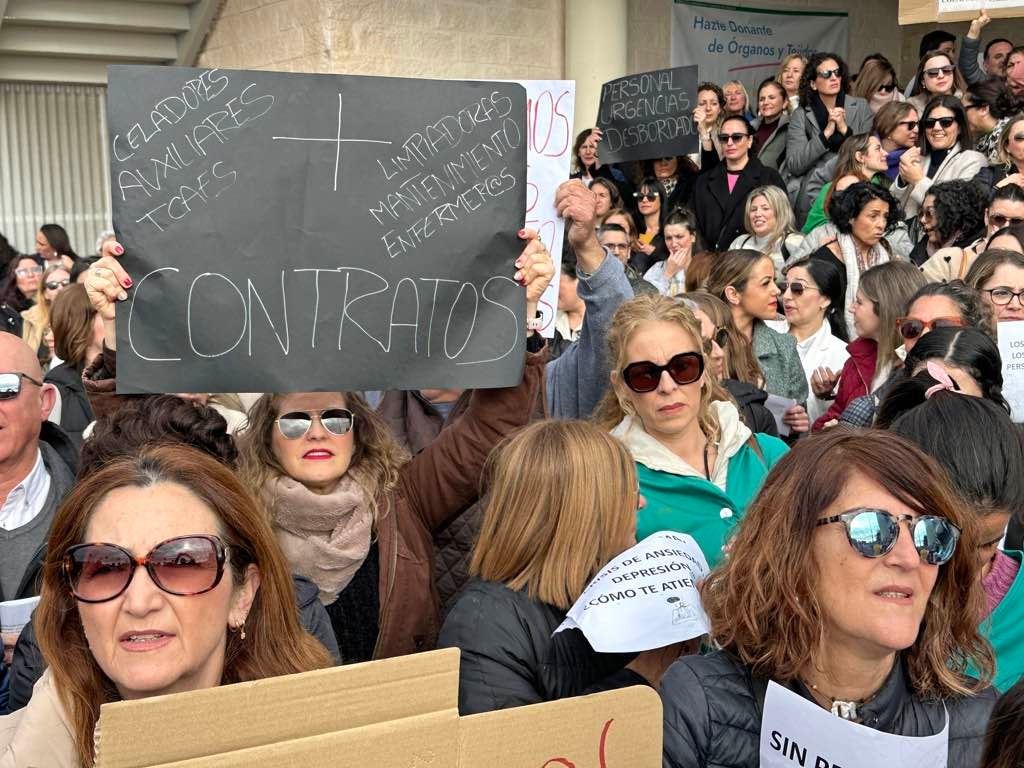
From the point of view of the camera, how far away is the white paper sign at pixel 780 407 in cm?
503

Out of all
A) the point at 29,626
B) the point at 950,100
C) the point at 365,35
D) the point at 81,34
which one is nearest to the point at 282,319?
the point at 29,626

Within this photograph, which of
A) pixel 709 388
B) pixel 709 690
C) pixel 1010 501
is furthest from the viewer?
pixel 709 388

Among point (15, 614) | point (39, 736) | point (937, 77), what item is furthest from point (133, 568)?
Result: point (937, 77)

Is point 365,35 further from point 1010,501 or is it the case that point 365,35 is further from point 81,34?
point 1010,501

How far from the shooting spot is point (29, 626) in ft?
8.30

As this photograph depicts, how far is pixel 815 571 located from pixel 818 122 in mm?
7324

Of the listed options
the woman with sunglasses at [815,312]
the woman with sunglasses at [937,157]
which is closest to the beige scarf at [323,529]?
the woman with sunglasses at [815,312]

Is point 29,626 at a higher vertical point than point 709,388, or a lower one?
lower

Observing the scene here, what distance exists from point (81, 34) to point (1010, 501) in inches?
416

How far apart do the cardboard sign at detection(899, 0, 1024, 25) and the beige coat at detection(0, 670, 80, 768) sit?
204 inches

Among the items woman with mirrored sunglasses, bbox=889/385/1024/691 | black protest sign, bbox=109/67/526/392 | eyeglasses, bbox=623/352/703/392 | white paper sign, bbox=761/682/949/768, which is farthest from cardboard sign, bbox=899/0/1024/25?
white paper sign, bbox=761/682/949/768

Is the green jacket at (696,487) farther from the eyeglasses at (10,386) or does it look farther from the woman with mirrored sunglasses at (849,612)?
the eyeglasses at (10,386)

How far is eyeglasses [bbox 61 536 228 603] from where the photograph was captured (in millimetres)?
1957

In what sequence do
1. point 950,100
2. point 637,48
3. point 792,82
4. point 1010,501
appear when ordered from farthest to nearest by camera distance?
point 637,48 → point 792,82 → point 950,100 → point 1010,501
